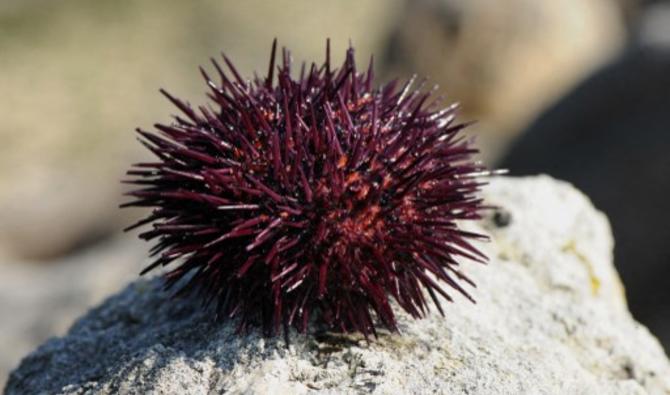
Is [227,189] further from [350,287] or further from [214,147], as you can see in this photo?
[350,287]

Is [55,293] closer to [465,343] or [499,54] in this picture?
[465,343]

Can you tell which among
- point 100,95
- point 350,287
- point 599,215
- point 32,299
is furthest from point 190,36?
point 350,287

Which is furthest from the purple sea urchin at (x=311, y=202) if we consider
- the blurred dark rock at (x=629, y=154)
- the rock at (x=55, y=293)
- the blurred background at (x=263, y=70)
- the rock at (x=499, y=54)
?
the rock at (x=499, y=54)

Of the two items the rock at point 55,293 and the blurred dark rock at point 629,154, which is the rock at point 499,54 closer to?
the blurred dark rock at point 629,154

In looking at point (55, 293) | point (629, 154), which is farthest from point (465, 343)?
point (629, 154)

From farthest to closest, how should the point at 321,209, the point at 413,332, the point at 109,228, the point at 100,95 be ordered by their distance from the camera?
the point at 100,95 → the point at 109,228 → the point at 413,332 → the point at 321,209

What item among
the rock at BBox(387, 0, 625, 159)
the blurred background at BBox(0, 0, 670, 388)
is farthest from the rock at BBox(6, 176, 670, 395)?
the rock at BBox(387, 0, 625, 159)
